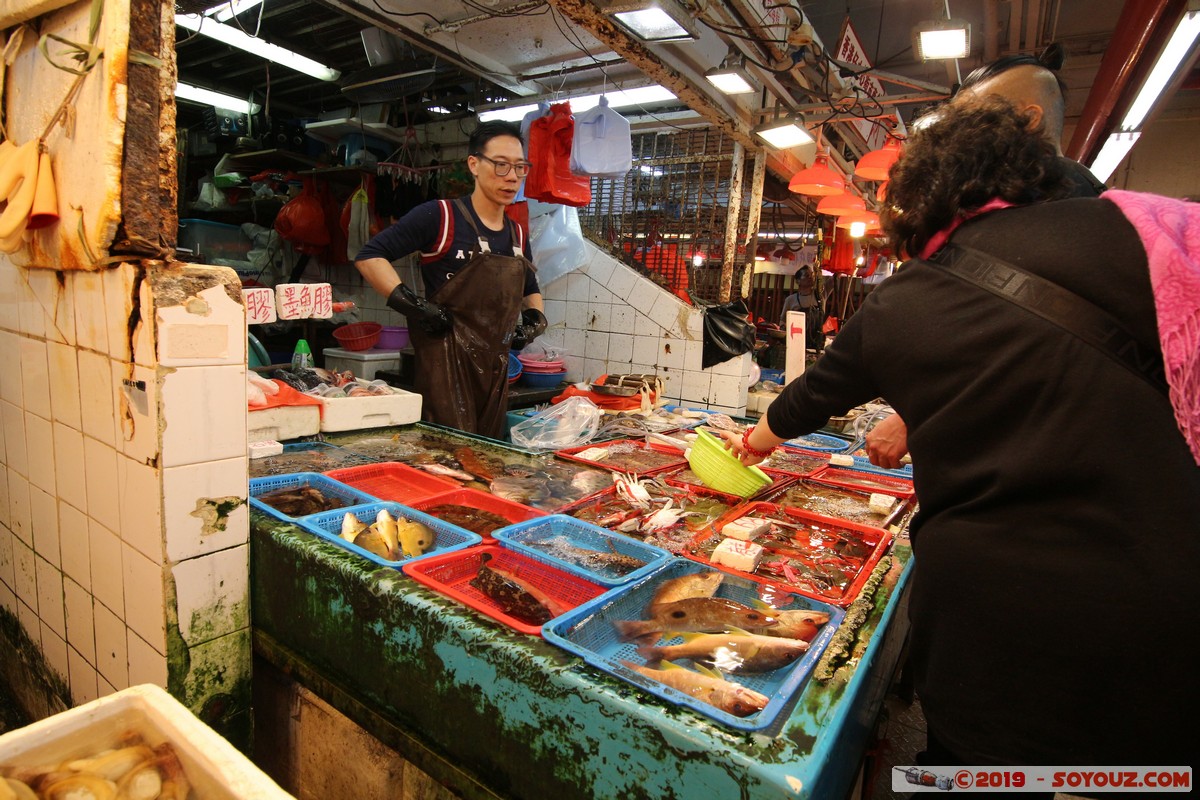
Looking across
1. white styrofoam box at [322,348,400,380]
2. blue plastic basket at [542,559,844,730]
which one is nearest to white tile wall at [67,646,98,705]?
blue plastic basket at [542,559,844,730]

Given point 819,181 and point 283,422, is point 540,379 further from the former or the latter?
point 283,422

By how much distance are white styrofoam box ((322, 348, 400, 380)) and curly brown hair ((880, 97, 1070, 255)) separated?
556 centimetres

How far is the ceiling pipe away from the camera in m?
3.76

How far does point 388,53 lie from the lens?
570 centimetres

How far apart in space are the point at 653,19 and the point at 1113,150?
5378 millimetres

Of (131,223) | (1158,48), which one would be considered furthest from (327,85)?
→ (1158,48)

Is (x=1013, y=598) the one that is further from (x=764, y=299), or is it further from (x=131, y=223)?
(x=764, y=299)

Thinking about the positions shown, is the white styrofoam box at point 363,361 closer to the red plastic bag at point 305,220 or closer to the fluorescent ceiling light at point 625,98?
the red plastic bag at point 305,220

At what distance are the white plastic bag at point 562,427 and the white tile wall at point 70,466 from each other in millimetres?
2063

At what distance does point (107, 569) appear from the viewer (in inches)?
79.4

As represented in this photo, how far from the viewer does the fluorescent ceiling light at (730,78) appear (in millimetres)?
4438

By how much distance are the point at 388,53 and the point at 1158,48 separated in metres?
5.69

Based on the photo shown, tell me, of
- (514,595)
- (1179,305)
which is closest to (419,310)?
(514,595)

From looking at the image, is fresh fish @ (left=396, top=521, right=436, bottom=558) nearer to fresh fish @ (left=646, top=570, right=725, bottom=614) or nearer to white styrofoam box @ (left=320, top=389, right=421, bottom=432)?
fresh fish @ (left=646, top=570, right=725, bottom=614)
